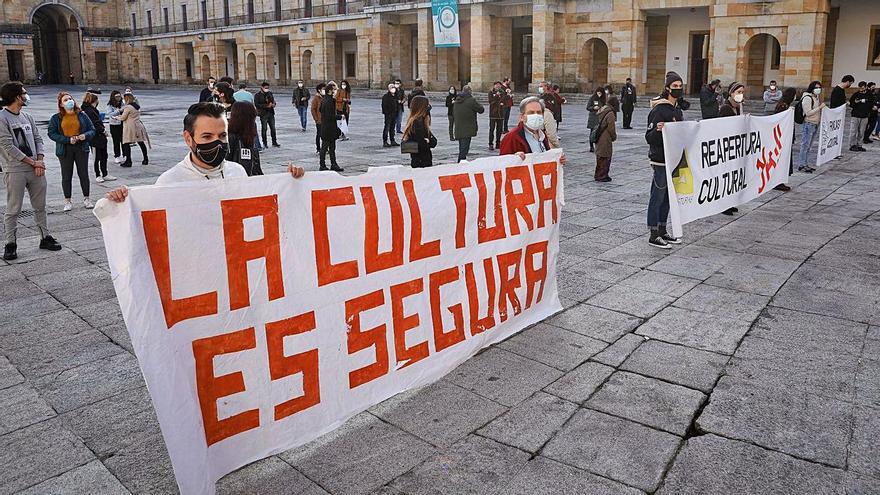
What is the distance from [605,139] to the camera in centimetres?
1134

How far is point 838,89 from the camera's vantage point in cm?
1434

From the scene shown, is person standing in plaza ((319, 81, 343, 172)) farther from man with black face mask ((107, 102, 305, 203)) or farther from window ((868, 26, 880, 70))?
window ((868, 26, 880, 70))

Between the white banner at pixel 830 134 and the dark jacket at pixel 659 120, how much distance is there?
737cm

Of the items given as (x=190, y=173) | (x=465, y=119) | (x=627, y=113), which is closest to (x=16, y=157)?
(x=190, y=173)

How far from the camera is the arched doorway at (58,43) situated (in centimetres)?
6031

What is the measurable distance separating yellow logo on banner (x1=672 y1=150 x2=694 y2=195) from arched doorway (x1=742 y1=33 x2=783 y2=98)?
24.0 meters

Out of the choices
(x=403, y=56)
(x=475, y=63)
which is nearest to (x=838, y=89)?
(x=475, y=63)

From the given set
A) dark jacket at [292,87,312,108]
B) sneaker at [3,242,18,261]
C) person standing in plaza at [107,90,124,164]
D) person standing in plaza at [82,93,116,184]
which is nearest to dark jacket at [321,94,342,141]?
person standing in plaza at [82,93,116,184]

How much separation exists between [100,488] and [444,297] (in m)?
1.99

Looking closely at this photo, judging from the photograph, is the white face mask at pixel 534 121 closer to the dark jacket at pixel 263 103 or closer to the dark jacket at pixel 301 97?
the dark jacket at pixel 263 103

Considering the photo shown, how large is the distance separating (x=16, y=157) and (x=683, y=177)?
6689 millimetres

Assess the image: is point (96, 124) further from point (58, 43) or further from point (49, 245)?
point (58, 43)

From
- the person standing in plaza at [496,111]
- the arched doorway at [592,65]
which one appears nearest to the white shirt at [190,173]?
the person standing in plaza at [496,111]

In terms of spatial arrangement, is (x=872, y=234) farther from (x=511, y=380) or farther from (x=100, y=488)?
(x=100, y=488)
